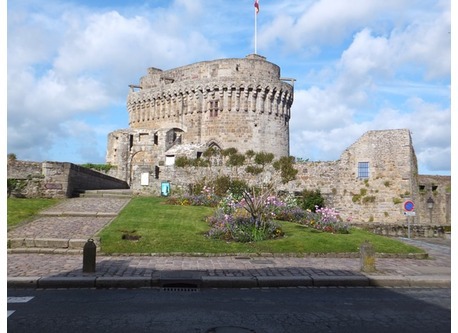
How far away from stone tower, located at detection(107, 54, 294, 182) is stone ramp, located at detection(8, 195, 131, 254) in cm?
2172

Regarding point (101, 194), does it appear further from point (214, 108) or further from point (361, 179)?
point (214, 108)

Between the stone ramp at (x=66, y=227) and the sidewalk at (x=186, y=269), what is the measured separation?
3cm

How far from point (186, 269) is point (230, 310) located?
11.1ft

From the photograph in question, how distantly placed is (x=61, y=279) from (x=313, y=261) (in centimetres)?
676

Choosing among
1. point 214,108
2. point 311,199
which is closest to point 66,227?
point 311,199

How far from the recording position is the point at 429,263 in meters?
12.6

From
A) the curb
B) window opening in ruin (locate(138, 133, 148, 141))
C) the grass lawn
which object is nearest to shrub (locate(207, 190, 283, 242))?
the grass lawn

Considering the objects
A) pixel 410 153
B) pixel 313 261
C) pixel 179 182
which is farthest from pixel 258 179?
pixel 313 261

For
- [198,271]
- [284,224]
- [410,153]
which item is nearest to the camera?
[198,271]

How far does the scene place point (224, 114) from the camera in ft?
146

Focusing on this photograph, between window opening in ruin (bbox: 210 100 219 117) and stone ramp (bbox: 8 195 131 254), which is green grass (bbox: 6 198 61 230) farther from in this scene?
window opening in ruin (bbox: 210 100 219 117)

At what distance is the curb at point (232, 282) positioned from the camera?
8797mm

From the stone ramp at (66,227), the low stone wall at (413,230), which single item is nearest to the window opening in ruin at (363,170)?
the low stone wall at (413,230)

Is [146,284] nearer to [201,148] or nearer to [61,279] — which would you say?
[61,279]
